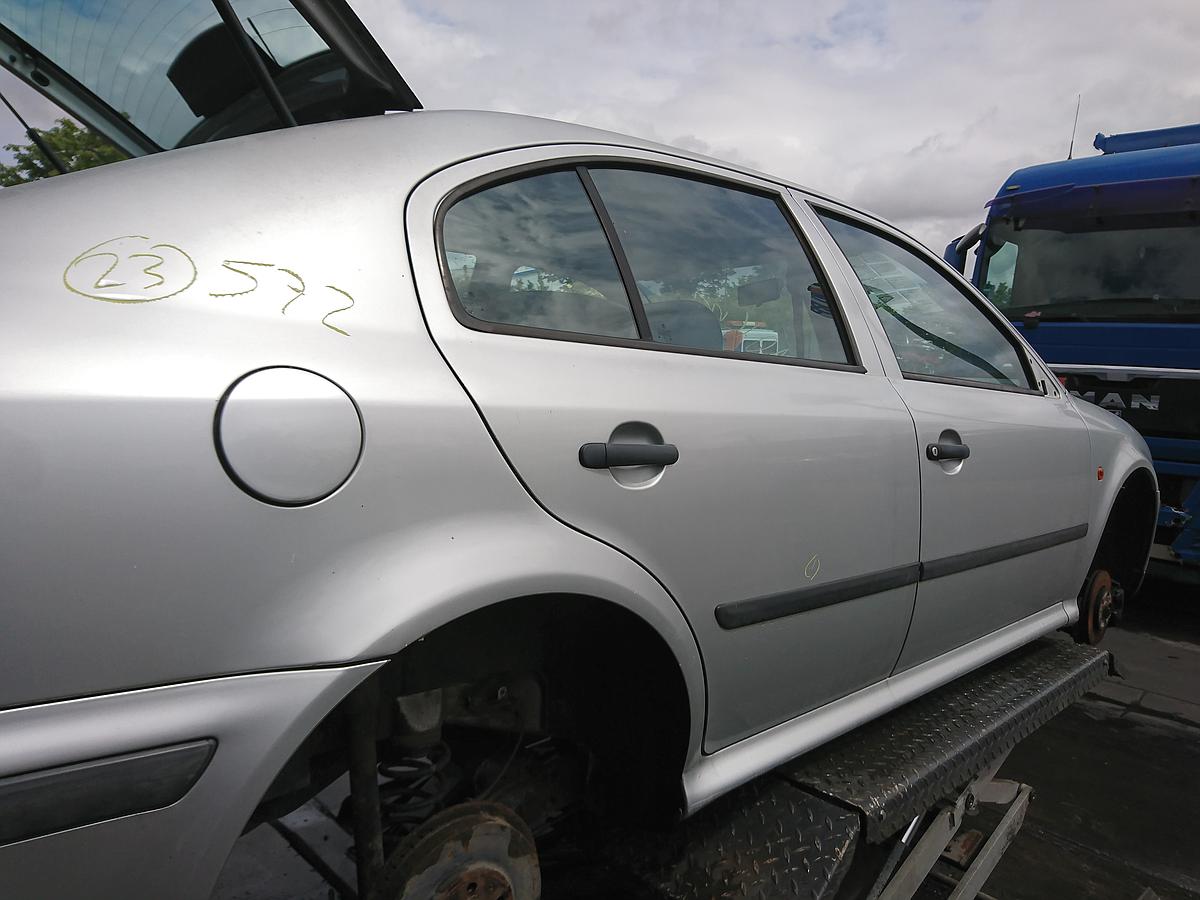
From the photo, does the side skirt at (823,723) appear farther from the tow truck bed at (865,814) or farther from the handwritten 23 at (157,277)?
the handwritten 23 at (157,277)

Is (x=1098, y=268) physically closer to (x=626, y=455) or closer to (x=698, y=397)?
(x=698, y=397)

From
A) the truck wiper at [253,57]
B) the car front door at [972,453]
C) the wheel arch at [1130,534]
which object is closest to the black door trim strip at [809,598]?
the car front door at [972,453]

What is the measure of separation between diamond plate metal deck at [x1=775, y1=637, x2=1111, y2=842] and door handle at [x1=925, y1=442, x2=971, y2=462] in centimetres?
66

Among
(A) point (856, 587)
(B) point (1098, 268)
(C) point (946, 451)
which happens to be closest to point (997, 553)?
(C) point (946, 451)

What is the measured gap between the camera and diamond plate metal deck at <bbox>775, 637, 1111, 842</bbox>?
5.63 feet

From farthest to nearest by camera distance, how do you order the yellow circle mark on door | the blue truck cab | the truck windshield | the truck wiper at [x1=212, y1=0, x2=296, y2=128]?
1. the truck windshield
2. the blue truck cab
3. the yellow circle mark on door
4. the truck wiper at [x1=212, y1=0, x2=296, y2=128]

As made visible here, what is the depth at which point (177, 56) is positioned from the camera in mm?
1703

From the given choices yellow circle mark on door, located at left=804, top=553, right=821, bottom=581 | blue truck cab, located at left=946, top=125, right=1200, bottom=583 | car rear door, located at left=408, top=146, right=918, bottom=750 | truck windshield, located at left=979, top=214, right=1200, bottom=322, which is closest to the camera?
car rear door, located at left=408, top=146, right=918, bottom=750

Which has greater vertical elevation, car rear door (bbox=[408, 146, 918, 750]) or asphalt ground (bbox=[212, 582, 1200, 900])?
car rear door (bbox=[408, 146, 918, 750])

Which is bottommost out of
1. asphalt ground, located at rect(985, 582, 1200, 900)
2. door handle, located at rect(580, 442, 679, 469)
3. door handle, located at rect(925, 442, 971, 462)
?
asphalt ground, located at rect(985, 582, 1200, 900)

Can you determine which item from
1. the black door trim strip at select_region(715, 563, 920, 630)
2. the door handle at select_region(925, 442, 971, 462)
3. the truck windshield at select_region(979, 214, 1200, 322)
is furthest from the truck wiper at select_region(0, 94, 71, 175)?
the truck windshield at select_region(979, 214, 1200, 322)

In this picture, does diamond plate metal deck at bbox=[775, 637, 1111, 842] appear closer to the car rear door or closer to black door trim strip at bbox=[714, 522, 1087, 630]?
the car rear door

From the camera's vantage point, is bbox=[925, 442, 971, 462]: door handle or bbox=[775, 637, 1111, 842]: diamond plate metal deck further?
bbox=[925, 442, 971, 462]: door handle

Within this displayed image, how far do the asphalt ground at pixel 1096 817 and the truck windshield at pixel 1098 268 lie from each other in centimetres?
223
